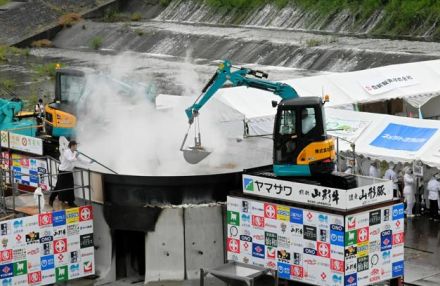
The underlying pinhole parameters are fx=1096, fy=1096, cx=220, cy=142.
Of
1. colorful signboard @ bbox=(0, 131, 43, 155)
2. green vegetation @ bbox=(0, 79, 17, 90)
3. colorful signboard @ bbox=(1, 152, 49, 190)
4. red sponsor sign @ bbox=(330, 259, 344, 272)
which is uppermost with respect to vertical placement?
green vegetation @ bbox=(0, 79, 17, 90)

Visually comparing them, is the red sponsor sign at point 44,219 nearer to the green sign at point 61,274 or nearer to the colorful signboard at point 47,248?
the colorful signboard at point 47,248

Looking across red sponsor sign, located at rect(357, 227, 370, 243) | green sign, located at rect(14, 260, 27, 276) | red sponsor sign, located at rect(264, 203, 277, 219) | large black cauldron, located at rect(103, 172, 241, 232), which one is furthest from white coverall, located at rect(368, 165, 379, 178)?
green sign, located at rect(14, 260, 27, 276)

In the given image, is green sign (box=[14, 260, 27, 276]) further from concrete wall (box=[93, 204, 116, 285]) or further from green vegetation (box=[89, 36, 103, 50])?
green vegetation (box=[89, 36, 103, 50])

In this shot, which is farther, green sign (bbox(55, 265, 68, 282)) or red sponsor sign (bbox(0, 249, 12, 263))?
green sign (bbox(55, 265, 68, 282))

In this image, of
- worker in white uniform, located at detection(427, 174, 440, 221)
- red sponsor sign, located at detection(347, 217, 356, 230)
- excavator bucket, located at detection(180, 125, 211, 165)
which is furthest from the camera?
worker in white uniform, located at detection(427, 174, 440, 221)

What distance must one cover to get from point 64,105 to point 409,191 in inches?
393

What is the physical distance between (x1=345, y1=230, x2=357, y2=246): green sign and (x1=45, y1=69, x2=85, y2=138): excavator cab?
39.3 ft

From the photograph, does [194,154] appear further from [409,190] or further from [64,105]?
[64,105]

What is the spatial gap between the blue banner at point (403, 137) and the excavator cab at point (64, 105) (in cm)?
832

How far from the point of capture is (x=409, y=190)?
2592 centimetres

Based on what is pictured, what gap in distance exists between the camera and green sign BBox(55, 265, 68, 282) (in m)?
21.0

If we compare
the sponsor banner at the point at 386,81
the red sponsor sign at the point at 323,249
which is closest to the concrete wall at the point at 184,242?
the red sponsor sign at the point at 323,249

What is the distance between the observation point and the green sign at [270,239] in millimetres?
20062

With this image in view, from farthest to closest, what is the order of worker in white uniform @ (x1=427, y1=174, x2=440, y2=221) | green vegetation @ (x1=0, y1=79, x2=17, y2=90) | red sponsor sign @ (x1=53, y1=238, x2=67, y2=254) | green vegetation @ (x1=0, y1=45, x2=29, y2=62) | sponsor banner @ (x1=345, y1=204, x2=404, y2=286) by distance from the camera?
green vegetation @ (x1=0, y1=45, x2=29, y2=62), green vegetation @ (x1=0, y1=79, x2=17, y2=90), worker in white uniform @ (x1=427, y1=174, x2=440, y2=221), red sponsor sign @ (x1=53, y1=238, x2=67, y2=254), sponsor banner @ (x1=345, y1=204, x2=404, y2=286)
